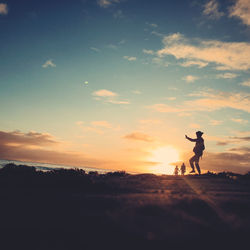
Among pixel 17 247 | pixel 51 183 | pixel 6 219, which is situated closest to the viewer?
pixel 17 247

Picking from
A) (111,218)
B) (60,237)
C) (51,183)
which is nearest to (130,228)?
(111,218)

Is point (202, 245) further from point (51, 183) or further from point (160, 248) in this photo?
point (51, 183)

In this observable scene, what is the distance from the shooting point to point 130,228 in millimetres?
2301

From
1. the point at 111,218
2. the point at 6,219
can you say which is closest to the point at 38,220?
the point at 6,219

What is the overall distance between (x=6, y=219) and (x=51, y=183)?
392 centimetres

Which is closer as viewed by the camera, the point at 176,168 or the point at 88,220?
the point at 88,220

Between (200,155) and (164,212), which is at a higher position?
(200,155)

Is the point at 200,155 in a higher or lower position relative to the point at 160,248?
higher

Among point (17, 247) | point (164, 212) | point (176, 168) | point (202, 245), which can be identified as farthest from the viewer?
point (176, 168)

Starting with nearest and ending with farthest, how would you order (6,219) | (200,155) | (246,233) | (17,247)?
1. (17,247)
2. (246,233)
3. (6,219)
4. (200,155)

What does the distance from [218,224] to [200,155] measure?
11.8 m

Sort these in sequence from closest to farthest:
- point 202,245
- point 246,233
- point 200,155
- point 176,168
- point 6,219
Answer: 1. point 202,245
2. point 246,233
3. point 6,219
4. point 200,155
5. point 176,168

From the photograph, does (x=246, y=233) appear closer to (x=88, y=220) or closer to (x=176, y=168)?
(x=88, y=220)

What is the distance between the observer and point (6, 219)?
2.50 m
